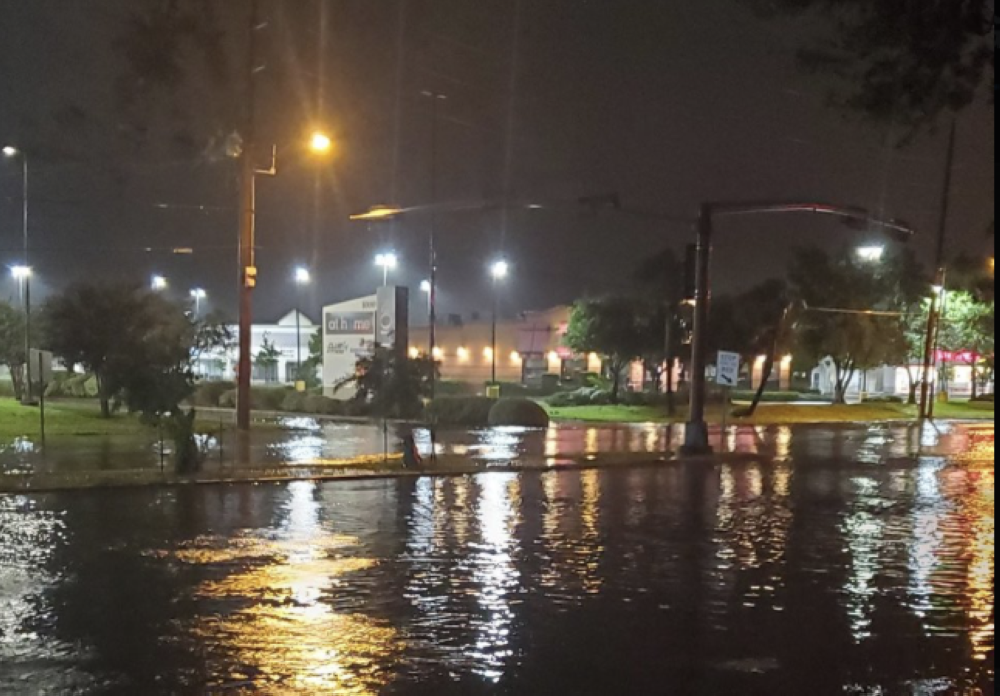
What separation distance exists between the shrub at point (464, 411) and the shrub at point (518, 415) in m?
0.60

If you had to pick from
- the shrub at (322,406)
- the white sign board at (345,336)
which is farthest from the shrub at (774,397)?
the shrub at (322,406)

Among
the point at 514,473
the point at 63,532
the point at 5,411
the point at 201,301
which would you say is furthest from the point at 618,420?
the point at 201,301

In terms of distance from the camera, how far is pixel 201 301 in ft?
308

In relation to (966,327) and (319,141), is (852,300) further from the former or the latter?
(319,141)

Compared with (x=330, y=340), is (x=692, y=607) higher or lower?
lower

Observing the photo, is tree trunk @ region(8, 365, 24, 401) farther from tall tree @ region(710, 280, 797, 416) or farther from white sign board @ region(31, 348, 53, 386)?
tall tree @ region(710, 280, 797, 416)

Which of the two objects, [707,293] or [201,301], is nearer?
[707,293]

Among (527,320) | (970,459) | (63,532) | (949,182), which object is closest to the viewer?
(63,532)

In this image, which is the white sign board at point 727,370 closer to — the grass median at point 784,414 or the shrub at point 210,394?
the grass median at point 784,414

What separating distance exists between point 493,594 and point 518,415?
2902 centimetres

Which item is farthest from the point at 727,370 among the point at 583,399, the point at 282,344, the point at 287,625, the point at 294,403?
the point at 282,344

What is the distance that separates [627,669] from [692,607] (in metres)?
2.23

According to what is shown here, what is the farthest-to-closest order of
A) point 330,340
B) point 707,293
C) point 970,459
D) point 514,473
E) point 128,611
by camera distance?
point 330,340 → point 970,459 → point 707,293 → point 514,473 → point 128,611

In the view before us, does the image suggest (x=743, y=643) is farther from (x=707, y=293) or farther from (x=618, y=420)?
(x=618, y=420)
